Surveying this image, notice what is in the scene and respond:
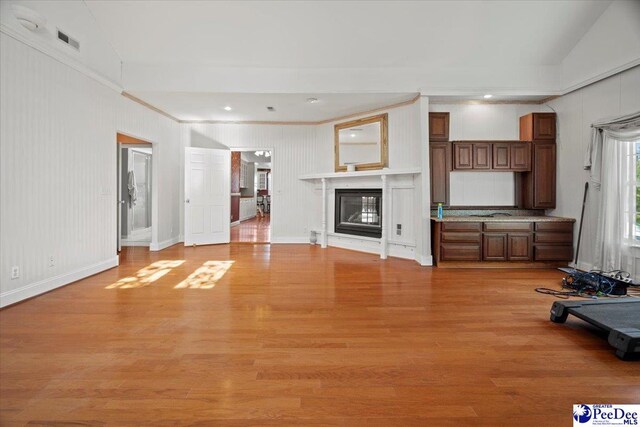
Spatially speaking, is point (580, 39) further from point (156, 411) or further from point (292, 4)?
point (156, 411)

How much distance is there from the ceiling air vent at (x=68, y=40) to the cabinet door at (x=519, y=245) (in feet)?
21.8

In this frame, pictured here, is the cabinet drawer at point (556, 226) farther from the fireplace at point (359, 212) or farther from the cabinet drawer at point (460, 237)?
the fireplace at point (359, 212)

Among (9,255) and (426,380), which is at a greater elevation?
(9,255)

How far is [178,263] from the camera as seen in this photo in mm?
5395

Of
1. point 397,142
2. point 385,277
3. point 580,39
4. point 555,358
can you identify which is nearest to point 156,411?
point 555,358

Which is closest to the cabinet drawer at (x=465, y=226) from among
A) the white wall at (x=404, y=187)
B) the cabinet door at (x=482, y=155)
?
the white wall at (x=404, y=187)

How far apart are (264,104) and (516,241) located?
4852 mm

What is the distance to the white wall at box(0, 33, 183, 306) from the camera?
132 inches

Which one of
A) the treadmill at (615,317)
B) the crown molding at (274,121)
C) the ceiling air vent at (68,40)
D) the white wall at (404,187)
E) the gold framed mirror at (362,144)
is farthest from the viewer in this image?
the gold framed mirror at (362,144)

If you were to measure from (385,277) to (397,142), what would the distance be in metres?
2.72

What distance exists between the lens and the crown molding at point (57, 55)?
11.0 feet

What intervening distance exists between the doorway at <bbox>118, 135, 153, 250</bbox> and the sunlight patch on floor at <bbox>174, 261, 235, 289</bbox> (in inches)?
110

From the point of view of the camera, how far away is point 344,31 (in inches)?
186

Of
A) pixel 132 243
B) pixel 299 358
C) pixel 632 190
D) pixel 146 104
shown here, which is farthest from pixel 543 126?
pixel 132 243
